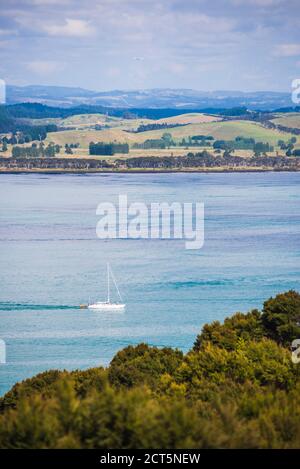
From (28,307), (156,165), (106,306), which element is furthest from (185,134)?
(106,306)

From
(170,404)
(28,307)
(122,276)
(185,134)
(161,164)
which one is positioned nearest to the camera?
(170,404)

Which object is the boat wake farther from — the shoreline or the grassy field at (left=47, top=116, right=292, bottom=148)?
the grassy field at (left=47, top=116, right=292, bottom=148)

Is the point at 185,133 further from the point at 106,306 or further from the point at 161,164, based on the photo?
the point at 106,306

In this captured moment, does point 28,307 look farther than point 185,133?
No

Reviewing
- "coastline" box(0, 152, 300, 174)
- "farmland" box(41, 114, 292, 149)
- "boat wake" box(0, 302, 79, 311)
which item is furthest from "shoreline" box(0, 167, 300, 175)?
"boat wake" box(0, 302, 79, 311)

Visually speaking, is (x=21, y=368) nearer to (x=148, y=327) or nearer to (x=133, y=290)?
(x=148, y=327)

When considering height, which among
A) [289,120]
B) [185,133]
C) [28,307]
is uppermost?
[289,120]
